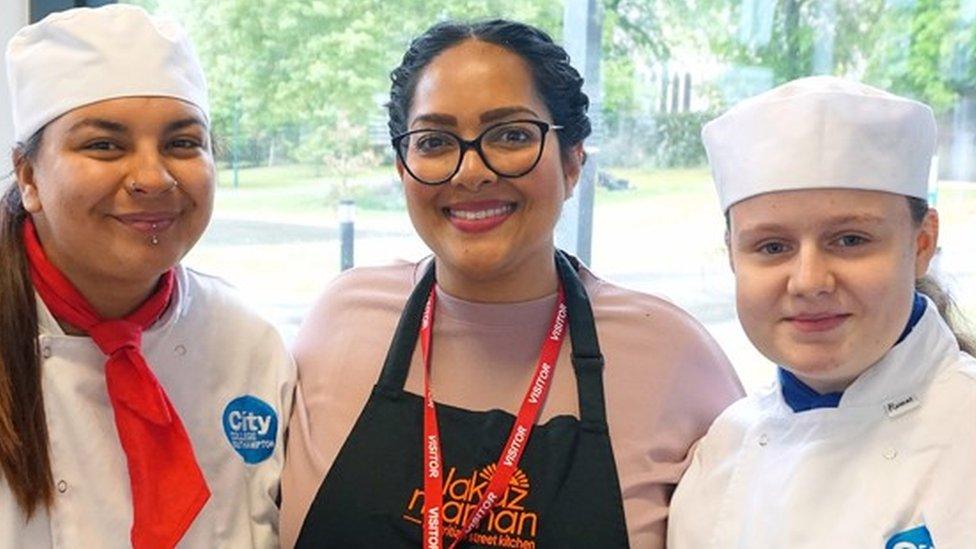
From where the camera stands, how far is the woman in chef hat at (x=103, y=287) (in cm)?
138

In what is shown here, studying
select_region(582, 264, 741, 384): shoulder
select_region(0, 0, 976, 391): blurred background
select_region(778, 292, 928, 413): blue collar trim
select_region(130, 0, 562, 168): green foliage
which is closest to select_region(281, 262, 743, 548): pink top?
select_region(582, 264, 741, 384): shoulder

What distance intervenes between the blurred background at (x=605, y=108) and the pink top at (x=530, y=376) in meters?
0.53

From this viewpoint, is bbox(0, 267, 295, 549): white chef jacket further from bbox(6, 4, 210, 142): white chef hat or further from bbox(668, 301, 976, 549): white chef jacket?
bbox(668, 301, 976, 549): white chef jacket

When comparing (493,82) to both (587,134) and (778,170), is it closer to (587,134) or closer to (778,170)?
(587,134)

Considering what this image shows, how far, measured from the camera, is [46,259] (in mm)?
1444

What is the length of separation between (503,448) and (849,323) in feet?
1.70

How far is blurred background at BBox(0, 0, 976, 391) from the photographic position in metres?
2.27

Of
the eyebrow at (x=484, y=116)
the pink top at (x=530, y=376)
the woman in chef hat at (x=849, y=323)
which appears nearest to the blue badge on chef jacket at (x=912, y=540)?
the woman in chef hat at (x=849, y=323)

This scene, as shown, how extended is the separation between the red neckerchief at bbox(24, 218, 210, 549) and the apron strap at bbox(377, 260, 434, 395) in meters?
0.31

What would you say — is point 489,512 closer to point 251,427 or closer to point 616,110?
point 251,427

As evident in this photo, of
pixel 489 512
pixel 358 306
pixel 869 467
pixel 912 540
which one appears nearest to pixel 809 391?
pixel 869 467

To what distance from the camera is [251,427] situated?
160cm

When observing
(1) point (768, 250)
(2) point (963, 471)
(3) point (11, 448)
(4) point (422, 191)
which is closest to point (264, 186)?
(4) point (422, 191)

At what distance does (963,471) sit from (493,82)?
800 millimetres
